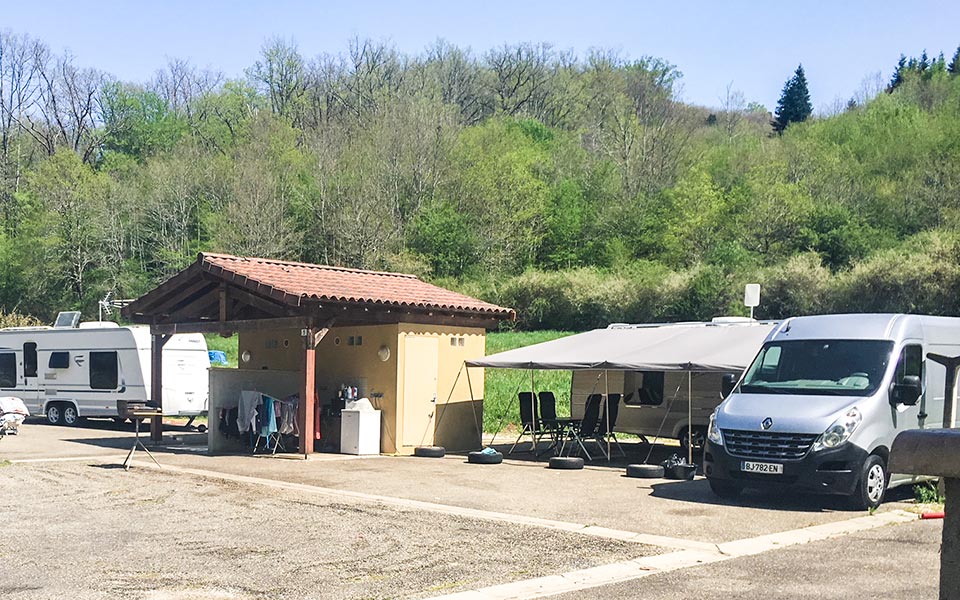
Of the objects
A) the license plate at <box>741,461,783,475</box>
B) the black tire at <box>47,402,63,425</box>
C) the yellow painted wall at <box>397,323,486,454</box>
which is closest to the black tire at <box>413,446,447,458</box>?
the yellow painted wall at <box>397,323,486,454</box>

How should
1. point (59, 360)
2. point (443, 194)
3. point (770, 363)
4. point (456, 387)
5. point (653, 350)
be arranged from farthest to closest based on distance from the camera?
1. point (443, 194)
2. point (59, 360)
3. point (456, 387)
4. point (653, 350)
5. point (770, 363)

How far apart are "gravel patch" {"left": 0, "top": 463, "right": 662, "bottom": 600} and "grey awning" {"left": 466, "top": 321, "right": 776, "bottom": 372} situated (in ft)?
17.3

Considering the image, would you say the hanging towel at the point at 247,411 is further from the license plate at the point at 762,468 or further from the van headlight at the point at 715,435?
the license plate at the point at 762,468

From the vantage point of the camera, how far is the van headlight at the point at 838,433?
1079 centimetres

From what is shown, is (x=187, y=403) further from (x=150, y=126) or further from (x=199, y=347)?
(x=150, y=126)

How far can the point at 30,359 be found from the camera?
82.5 feet

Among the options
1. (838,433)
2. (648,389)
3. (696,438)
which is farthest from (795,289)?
(838,433)

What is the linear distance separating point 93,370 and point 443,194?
29.1 metres

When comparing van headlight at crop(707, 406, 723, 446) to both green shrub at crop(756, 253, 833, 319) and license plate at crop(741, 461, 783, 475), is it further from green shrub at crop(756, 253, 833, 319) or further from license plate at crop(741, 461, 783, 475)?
green shrub at crop(756, 253, 833, 319)

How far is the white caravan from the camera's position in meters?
22.9

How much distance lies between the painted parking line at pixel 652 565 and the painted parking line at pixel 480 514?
0.28 meters

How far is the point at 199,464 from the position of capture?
1562 centimetres

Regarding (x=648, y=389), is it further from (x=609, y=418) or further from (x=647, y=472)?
(x=647, y=472)

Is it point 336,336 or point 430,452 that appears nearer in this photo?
point 430,452
